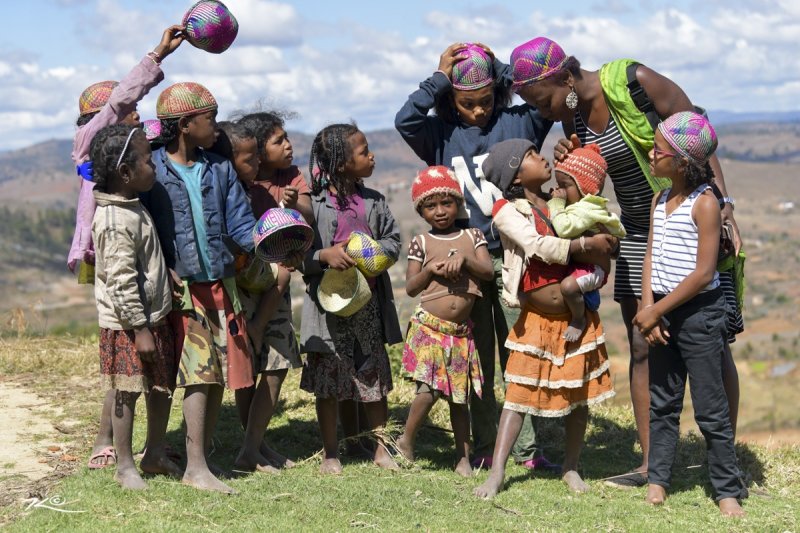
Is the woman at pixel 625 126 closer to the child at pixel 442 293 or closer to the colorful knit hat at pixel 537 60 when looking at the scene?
the colorful knit hat at pixel 537 60

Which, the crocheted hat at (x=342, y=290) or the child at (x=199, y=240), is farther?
the crocheted hat at (x=342, y=290)

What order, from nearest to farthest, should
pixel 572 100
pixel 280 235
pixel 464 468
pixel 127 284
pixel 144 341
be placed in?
pixel 127 284, pixel 144 341, pixel 280 235, pixel 572 100, pixel 464 468

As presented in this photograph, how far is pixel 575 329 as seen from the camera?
4895mm

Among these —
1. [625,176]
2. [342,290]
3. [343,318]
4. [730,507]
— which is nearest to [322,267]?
[342,290]

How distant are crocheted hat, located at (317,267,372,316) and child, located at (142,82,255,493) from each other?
1.64 feet

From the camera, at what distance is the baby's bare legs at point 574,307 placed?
4770mm

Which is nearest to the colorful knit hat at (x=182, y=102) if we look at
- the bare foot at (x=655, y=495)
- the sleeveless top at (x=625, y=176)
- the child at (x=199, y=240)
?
the child at (x=199, y=240)

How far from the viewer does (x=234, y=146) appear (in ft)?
16.6

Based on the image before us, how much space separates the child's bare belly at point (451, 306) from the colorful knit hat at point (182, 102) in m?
1.59

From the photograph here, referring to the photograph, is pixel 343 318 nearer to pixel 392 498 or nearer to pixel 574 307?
pixel 392 498

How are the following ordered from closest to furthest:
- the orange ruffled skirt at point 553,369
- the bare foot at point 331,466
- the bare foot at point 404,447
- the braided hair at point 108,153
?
1. the braided hair at point 108,153
2. the orange ruffled skirt at point 553,369
3. the bare foot at point 331,466
4. the bare foot at point 404,447

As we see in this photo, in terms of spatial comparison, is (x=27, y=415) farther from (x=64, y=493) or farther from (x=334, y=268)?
(x=334, y=268)

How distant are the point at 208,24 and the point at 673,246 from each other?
8.60ft

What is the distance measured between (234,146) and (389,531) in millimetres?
2208
